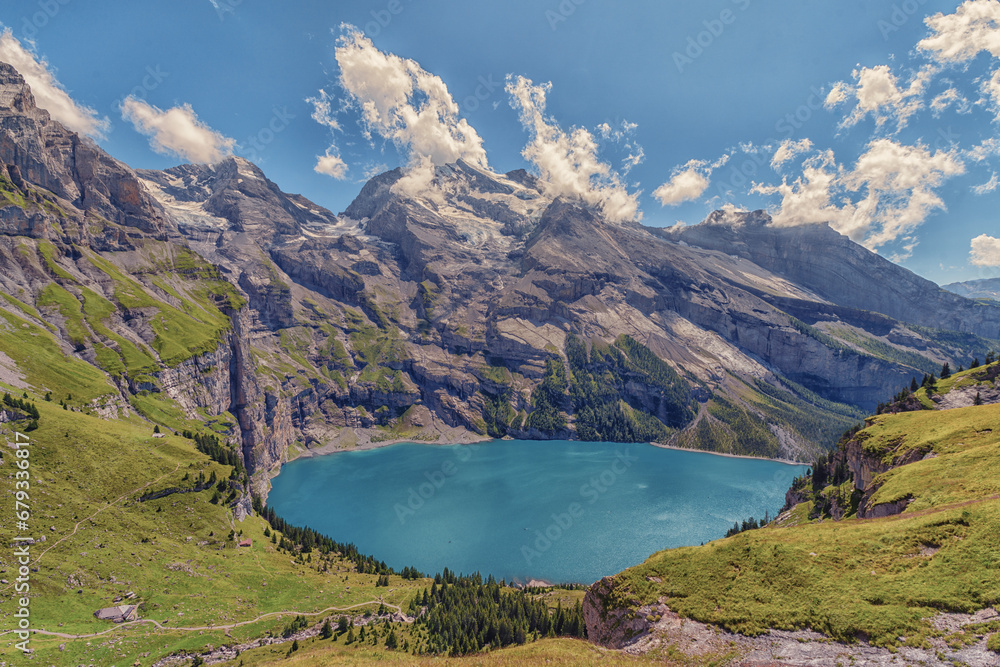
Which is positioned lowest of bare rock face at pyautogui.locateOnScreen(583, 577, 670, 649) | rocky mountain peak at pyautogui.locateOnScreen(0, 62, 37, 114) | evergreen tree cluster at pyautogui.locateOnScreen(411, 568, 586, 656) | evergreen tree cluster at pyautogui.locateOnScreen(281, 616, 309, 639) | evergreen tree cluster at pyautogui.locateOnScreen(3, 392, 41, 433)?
evergreen tree cluster at pyautogui.locateOnScreen(411, 568, 586, 656)

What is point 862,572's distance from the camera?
19719 millimetres

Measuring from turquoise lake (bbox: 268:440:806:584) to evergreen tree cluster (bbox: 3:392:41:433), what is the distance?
72096mm

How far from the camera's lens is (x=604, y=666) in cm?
1970

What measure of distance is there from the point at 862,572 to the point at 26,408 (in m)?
109

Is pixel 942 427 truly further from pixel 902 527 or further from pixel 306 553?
pixel 306 553

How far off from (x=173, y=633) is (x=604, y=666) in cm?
5536

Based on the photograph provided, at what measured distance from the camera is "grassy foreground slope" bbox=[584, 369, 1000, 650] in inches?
665

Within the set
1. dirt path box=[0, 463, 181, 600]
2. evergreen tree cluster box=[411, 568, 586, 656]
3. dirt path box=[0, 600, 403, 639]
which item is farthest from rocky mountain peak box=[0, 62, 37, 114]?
evergreen tree cluster box=[411, 568, 586, 656]

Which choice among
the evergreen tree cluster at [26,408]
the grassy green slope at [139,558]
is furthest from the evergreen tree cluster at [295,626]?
the evergreen tree cluster at [26,408]

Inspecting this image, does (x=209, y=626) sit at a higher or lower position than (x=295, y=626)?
higher

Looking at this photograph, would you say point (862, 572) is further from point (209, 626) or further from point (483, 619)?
point (209, 626)

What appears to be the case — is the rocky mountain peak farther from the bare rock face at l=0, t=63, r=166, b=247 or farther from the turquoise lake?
the turquoise lake

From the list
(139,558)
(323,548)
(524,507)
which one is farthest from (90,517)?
(524,507)

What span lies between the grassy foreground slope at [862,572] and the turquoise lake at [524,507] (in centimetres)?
7629
